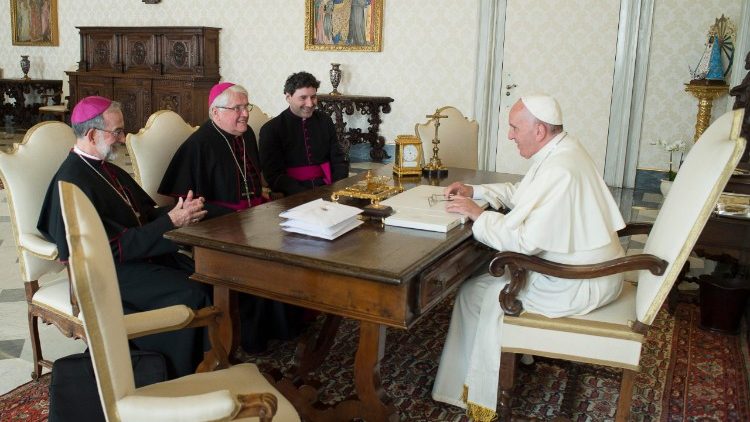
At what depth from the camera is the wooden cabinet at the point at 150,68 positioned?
968 cm

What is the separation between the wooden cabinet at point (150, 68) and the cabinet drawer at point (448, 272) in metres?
7.63

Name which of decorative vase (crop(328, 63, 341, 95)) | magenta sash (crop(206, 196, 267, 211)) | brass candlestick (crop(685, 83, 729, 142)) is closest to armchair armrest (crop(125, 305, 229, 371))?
magenta sash (crop(206, 196, 267, 211))

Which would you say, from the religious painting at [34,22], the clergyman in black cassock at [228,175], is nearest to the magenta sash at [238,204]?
the clergyman in black cassock at [228,175]

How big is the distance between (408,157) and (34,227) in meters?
1.90

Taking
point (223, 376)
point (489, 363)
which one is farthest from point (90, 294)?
point (489, 363)

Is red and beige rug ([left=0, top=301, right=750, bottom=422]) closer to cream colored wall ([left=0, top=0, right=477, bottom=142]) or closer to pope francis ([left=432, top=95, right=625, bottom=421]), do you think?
pope francis ([left=432, top=95, right=625, bottom=421])

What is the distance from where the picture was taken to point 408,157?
376 cm

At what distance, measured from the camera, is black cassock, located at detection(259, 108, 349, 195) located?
165 inches

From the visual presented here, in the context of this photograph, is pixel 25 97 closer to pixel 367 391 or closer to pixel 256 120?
pixel 256 120

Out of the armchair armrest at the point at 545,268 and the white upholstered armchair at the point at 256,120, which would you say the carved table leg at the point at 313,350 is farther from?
the white upholstered armchair at the point at 256,120

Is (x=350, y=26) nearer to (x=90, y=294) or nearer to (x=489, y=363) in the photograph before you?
(x=489, y=363)

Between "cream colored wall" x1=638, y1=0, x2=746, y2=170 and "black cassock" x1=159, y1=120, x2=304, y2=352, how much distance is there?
17.3 ft

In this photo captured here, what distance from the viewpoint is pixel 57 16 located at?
11.5 metres

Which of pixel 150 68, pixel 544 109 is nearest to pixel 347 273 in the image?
pixel 544 109
